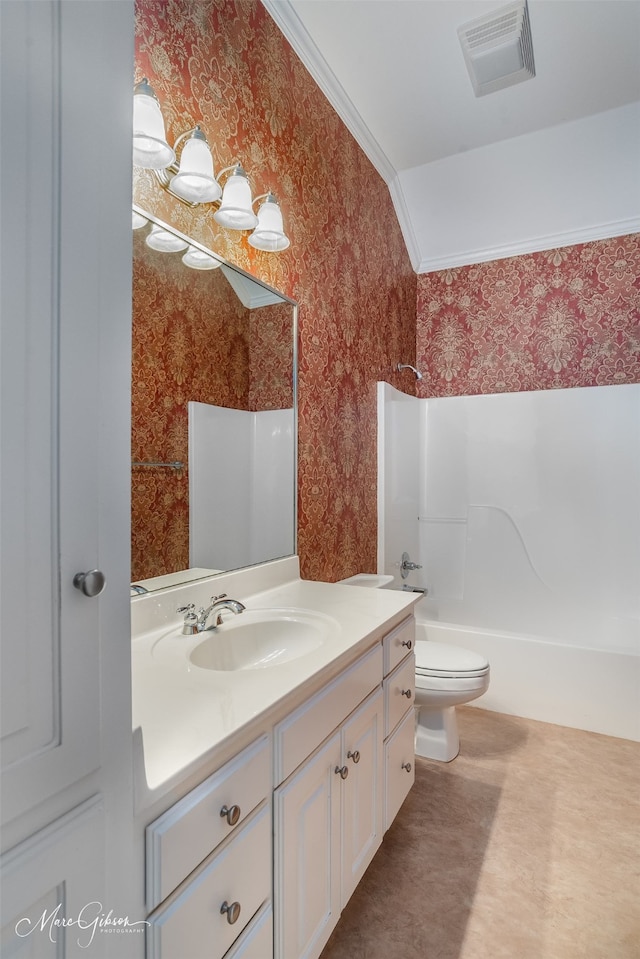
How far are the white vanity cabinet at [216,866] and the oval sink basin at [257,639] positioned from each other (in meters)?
0.38

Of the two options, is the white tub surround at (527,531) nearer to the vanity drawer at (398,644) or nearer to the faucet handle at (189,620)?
the vanity drawer at (398,644)

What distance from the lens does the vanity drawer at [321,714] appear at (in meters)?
0.96

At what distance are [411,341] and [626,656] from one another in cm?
214

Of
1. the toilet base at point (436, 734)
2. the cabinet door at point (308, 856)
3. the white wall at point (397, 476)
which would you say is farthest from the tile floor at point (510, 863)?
the white wall at point (397, 476)

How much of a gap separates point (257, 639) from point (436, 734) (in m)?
1.24

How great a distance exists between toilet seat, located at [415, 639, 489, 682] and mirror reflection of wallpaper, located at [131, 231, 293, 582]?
119 cm

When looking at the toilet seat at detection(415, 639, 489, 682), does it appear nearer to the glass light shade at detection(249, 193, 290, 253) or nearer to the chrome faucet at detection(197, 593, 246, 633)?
the chrome faucet at detection(197, 593, 246, 633)

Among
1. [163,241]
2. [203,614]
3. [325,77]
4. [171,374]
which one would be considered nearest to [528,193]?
[325,77]

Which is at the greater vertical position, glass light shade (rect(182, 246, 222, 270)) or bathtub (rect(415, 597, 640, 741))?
glass light shade (rect(182, 246, 222, 270))

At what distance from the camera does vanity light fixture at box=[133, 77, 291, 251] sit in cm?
118

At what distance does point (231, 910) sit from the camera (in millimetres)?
814

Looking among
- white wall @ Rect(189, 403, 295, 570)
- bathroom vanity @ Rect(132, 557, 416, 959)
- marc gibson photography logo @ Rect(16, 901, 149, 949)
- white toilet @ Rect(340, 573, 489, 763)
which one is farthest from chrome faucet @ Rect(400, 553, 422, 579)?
marc gibson photography logo @ Rect(16, 901, 149, 949)

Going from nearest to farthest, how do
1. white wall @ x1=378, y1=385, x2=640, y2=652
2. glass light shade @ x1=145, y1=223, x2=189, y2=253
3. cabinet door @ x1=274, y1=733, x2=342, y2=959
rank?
cabinet door @ x1=274, y1=733, x2=342, y2=959, glass light shade @ x1=145, y1=223, x2=189, y2=253, white wall @ x1=378, y1=385, x2=640, y2=652

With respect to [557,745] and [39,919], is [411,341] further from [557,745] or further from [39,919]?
[39,919]
